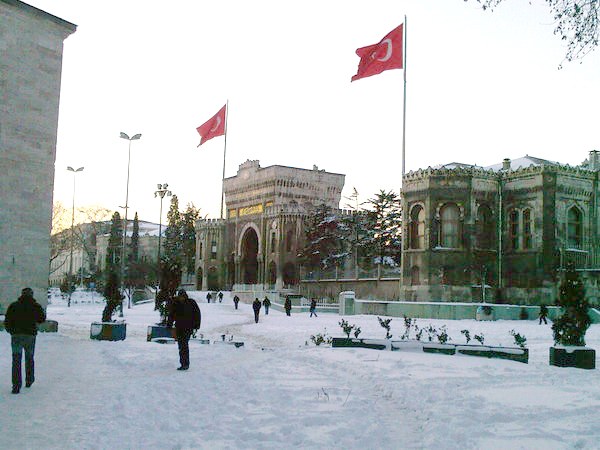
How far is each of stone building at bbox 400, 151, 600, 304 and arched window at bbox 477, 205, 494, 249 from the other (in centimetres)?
6

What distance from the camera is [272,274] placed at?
65875mm

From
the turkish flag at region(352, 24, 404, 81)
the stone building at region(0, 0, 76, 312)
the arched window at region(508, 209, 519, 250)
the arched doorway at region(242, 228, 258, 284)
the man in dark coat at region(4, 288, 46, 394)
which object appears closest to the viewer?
the man in dark coat at region(4, 288, 46, 394)

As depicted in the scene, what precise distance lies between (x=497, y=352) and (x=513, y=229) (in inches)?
1038

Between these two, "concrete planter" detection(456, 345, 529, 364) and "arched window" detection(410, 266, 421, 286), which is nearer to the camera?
"concrete planter" detection(456, 345, 529, 364)

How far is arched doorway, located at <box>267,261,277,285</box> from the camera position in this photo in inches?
2581

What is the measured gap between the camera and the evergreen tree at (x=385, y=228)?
5675cm

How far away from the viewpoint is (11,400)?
9141 millimetres

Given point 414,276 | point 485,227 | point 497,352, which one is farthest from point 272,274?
point 497,352

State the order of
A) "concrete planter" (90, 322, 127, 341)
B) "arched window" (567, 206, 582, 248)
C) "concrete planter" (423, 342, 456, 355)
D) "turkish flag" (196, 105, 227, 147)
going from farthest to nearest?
1. "turkish flag" (196, 105, 227, 147)
2. "arched window" (567, 206, 582, 248)
3. "concrete planter" (90, 322, 127, 341)
4. "concrete planter" (423, 342, 456, 355)

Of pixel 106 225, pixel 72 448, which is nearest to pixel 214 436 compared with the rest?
pixel 72 448

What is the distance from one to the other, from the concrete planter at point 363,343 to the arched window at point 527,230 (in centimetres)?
2496

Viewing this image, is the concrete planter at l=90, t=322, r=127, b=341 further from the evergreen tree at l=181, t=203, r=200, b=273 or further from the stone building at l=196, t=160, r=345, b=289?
the evergreen tree at l=181, t=203, r=200, b=273

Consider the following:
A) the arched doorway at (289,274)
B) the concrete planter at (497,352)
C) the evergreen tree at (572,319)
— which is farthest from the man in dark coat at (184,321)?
the arched doorway at (289,274)

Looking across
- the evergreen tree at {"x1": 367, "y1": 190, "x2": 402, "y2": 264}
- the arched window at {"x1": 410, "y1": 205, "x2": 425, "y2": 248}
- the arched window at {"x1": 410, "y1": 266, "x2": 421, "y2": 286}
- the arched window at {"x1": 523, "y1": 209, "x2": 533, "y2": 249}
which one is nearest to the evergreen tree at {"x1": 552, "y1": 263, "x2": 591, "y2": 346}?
the arched window at {"x1": 410, "y1": 266, "x2": 421, "y2": 286}
